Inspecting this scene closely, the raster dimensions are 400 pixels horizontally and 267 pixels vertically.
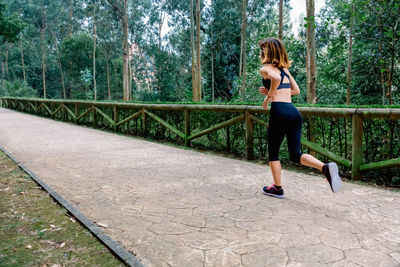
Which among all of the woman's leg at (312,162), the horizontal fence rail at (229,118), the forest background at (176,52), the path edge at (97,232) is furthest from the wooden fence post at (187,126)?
the forest background at (176,52)

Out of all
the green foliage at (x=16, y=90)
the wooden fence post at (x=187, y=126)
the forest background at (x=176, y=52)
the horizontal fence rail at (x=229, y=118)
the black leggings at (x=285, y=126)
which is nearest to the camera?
the black leggings at (x=285, y=126)

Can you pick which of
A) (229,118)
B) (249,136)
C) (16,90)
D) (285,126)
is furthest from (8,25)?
(285,126)

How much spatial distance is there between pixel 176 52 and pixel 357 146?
1478 inches

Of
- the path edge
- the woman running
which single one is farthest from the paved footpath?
the woman running

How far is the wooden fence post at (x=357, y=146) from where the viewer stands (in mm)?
4594

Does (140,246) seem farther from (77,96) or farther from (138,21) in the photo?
(77,96)

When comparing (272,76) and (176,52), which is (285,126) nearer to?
(272,76)

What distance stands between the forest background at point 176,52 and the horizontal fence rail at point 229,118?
7.30 meters

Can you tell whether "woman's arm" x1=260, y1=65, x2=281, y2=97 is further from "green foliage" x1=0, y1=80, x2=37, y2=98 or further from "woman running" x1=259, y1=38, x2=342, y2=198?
"green foliage" x1=0, y1=80, x2=37, y2=98

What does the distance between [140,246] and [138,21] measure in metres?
41.8

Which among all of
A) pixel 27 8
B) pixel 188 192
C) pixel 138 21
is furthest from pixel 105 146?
pixel 27 8

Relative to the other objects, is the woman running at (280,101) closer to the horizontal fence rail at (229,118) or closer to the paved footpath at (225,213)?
the paved footpath at (225,213)

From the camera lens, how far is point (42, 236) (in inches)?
118

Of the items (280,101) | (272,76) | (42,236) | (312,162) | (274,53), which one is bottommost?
(42,236)
